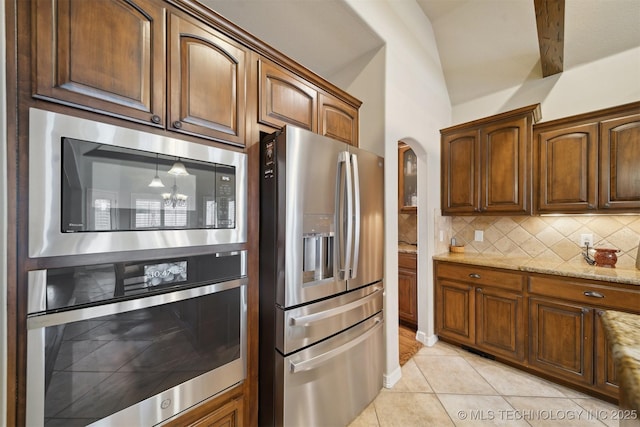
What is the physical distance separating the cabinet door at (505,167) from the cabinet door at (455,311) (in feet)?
2.93

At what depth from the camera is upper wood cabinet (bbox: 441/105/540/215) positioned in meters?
2.36

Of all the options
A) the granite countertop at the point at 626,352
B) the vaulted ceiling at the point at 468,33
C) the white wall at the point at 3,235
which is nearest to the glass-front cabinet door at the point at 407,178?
the vaulted ceiling at the point at 468,33

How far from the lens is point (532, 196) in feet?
7.71

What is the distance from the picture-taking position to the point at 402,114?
87.3 inches

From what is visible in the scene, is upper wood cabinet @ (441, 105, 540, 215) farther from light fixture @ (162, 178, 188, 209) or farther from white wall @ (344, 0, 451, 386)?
light fixture @ (162, 178, 188, 209)

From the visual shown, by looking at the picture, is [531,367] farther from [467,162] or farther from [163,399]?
[163,399]

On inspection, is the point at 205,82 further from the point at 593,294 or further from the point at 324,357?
the point at 593,294

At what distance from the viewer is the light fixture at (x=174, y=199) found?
3.47 ft

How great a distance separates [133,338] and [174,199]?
0.58 meters

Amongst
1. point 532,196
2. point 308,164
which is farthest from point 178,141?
point 532,196

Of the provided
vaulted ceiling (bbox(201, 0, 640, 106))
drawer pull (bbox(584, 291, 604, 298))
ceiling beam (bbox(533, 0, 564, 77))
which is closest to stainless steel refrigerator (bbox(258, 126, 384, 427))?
vaulted ceiling (bbox(201, 0, 640, 106))

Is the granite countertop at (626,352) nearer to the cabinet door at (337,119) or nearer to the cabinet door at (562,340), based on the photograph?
the cabinet door at (562,340)

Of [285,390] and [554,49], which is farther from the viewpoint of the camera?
[554,49]

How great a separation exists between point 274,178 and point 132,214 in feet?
2.10
